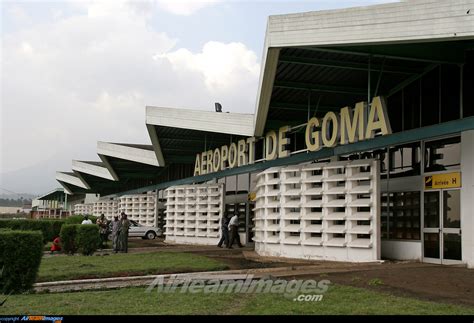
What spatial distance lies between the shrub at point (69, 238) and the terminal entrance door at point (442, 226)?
13.2m

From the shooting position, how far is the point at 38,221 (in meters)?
33.0

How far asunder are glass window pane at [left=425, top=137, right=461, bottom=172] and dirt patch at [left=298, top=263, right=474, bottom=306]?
287 cm

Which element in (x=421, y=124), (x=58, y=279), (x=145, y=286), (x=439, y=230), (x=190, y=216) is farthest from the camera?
(x=190, y=216)

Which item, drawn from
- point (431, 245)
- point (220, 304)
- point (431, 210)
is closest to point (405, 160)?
point (431, 210)

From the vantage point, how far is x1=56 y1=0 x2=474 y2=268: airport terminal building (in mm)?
13773

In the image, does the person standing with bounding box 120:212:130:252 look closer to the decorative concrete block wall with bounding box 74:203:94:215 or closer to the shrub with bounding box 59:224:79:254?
the shrub with bounding box 59:224:79:254

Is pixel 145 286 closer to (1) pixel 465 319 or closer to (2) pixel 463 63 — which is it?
(1) pixel 465 319

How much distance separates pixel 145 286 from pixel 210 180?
18.7m

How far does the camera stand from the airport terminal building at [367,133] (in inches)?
542

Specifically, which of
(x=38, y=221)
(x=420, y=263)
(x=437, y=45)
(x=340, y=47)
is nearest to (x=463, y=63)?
(x=437, y=45)

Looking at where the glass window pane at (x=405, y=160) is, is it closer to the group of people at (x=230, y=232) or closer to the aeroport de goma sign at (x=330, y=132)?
the aeroport de goma sign at (x=330, y=132)

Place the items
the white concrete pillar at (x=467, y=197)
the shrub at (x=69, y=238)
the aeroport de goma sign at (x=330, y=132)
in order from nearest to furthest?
the white concrete pillar at (x=467, y=197) < the aeroport de goma sign at (x=330, y=132) < the shrub at (x=69, y=238)

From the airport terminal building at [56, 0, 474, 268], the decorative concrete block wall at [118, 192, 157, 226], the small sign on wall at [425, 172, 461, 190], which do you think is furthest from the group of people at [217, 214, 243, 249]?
the decorative concrete block wall at [118, 192, 157, 226]

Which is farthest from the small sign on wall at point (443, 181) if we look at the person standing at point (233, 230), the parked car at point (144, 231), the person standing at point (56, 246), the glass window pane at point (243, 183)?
the parked car at point (144, 231)
